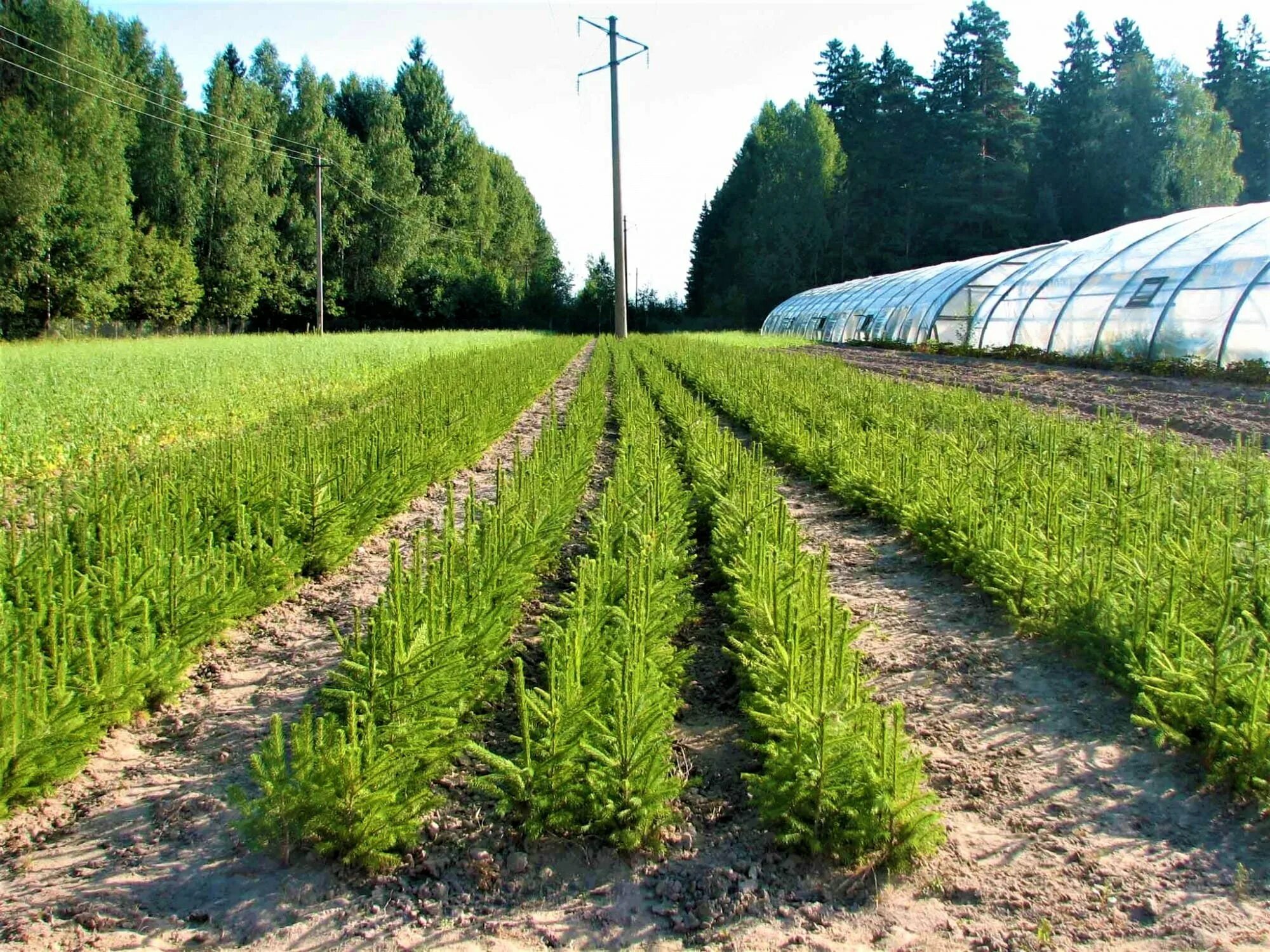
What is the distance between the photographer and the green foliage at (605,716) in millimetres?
2869

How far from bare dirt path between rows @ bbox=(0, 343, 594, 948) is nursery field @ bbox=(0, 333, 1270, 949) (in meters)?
0.01

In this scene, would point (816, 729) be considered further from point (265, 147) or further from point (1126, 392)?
point (265, 147)

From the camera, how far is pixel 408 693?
10.7 ft

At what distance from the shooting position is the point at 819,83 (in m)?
69.2

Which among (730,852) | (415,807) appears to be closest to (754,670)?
(730,852)

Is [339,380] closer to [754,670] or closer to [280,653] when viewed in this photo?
[280,653]

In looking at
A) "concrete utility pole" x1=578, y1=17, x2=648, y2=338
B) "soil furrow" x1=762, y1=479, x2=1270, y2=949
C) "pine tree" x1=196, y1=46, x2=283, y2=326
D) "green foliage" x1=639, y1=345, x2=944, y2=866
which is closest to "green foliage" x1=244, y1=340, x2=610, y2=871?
"green foliage" x1=639, y1=345, x2=944, y2=866

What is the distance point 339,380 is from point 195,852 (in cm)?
1523

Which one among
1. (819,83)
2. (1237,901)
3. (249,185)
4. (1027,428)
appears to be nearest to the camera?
(1237,901)

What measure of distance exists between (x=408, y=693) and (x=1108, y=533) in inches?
165

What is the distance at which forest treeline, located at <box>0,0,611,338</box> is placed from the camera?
3122 cm

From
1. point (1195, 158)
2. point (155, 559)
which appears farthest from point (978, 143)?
point (155, 559)

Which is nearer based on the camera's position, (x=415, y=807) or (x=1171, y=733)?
(x=415, y=807)

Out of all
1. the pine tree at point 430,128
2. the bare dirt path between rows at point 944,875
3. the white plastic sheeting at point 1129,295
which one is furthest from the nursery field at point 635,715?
the pine tree at point 430,128
